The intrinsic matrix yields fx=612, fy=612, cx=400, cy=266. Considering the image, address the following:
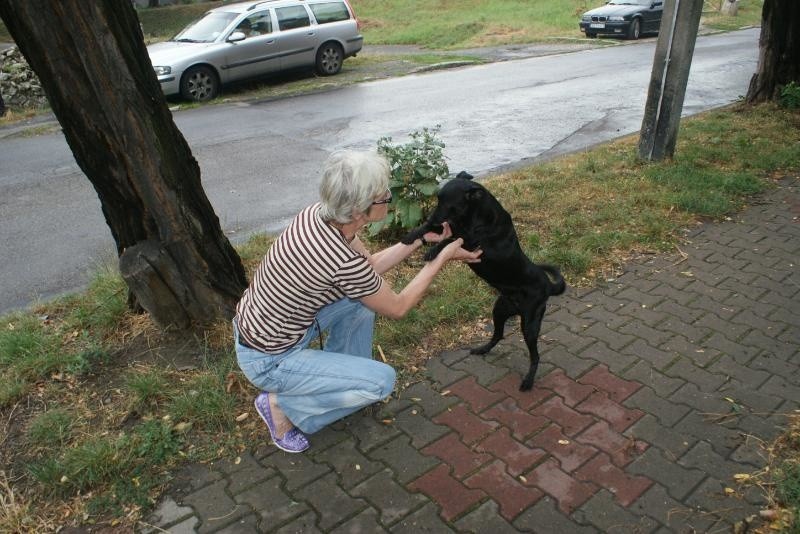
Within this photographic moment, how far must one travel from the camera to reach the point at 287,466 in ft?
9.85

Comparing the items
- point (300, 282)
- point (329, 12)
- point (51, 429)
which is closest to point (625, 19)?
point (329, 12)

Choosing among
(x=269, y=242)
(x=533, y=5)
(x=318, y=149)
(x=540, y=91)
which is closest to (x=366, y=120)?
(x=318, y=149)

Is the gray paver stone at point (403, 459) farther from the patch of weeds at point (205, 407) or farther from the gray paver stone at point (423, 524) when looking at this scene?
the patch of weeds at point (205, 407)

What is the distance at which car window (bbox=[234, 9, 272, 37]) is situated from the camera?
1273 centimetres

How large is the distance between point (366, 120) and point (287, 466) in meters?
8.08

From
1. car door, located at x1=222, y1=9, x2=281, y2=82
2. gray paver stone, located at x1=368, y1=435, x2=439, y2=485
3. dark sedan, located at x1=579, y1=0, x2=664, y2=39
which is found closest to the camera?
gray paver stone, located at x1=368, y1=435, x2=439, y2=485

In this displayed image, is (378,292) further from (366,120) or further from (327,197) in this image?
(366,120)

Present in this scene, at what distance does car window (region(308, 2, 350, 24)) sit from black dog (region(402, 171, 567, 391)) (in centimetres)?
1217

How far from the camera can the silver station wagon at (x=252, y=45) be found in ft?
39.3

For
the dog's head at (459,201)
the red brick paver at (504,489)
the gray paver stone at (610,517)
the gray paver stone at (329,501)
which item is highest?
the dog's head at (459,201)

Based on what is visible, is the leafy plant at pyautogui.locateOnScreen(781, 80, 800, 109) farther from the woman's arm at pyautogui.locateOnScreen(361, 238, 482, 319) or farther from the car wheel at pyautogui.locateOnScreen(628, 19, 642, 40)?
the car wheel at pyautogui.locateOnScreen(628, 19, 642, 40)

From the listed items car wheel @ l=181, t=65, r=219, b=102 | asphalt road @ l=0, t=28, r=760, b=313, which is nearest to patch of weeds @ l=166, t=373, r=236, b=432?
asphalt road @ l=0, t=28, r=760, b=313

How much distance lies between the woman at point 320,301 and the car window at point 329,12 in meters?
12.2

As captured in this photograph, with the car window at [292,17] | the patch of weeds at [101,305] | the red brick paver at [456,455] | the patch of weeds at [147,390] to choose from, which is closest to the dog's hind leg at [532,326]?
the red brick paver at [456,455]
